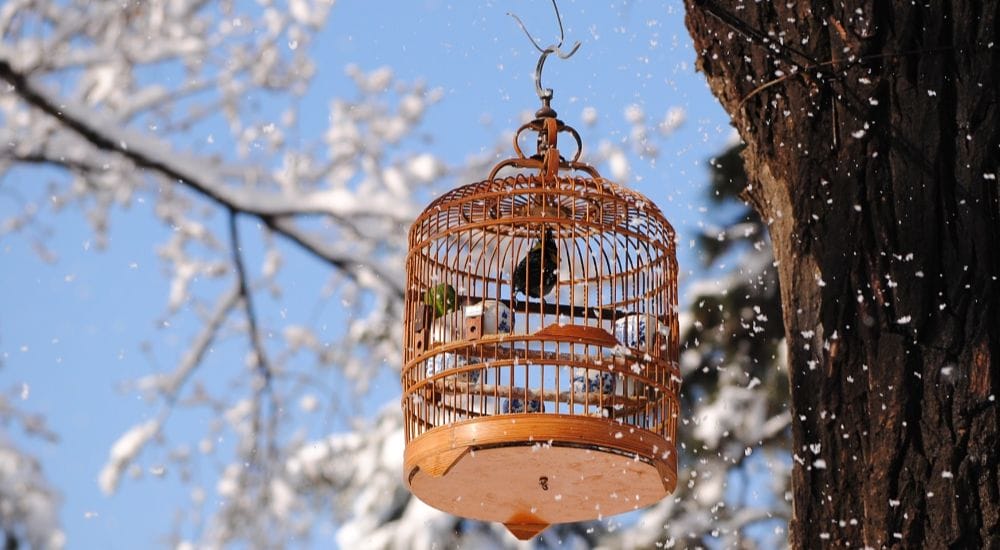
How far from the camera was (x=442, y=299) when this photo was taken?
3.46 metres

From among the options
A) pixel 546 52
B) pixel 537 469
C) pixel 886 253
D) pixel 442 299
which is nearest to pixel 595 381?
pixel 537 469

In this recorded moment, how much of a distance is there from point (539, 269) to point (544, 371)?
9.9 inches

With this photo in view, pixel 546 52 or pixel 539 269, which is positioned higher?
pixel 546 52

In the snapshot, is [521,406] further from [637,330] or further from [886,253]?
[886,253]

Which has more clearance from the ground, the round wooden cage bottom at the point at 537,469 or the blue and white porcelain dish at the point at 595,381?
the blue and white porcelain dish at the point at 595,381

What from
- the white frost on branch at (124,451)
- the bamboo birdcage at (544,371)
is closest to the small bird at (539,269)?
the bamboo birdcage at (544,371)

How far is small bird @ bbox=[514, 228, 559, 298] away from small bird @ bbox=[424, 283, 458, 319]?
0.56 feet

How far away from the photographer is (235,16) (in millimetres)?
7617

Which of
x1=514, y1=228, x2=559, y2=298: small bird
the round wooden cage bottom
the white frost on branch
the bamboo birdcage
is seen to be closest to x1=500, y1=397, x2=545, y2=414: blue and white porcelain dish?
the bamboo birdcage

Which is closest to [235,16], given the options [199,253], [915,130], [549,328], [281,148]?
Result: [281,148]

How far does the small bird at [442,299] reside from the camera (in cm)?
346

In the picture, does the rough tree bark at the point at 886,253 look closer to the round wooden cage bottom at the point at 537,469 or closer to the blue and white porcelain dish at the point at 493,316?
the round wooden cage bottom at the point at 537,469

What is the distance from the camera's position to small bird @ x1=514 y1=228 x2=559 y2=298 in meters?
3.43

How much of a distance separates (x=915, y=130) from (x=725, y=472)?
3.60m
